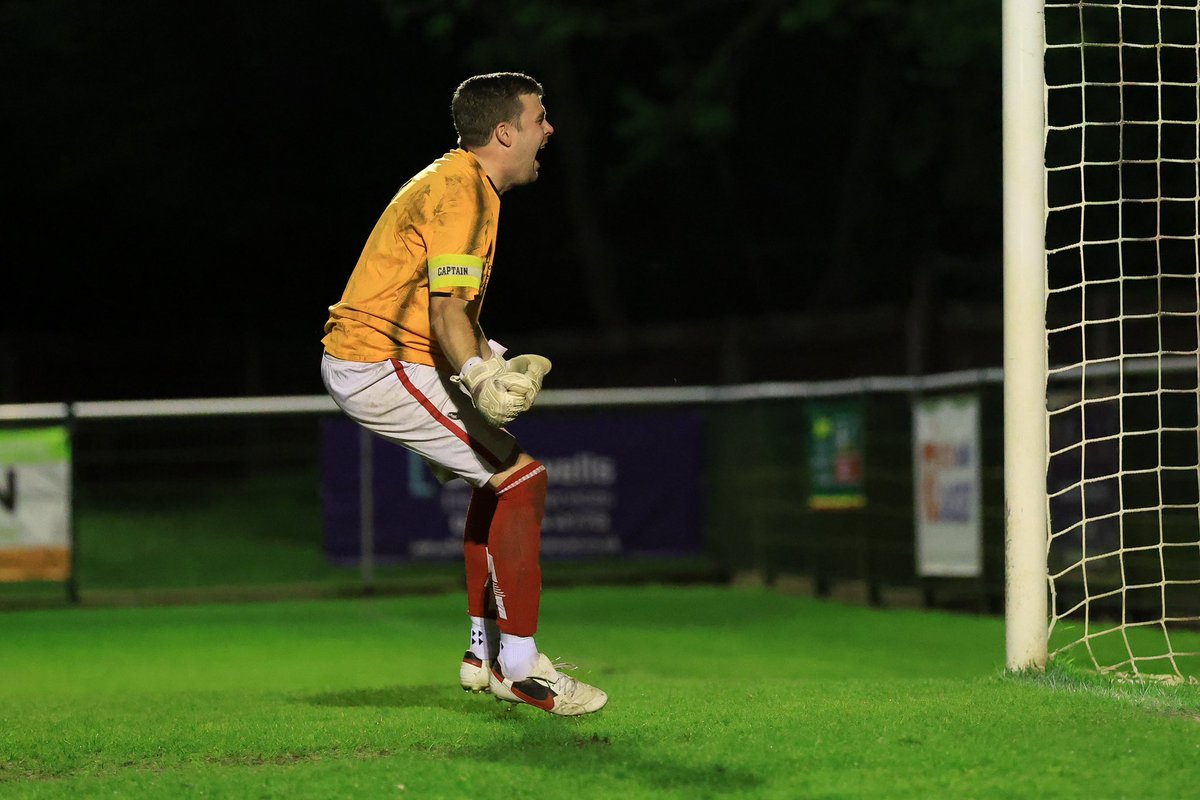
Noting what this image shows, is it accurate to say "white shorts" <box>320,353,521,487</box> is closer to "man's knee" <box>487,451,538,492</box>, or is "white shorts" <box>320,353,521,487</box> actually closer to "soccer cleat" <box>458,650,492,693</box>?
"man's knee" <box>487,451,538,492</box>

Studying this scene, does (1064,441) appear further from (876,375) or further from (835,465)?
(876,375)

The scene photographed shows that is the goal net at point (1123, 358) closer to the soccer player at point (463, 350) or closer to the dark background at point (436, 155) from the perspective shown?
the soccer player at point (463, 350)

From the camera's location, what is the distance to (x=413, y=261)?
603 centimetres

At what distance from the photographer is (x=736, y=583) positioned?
15578 mm

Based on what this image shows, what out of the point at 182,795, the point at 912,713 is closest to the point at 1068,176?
the point at 912,713

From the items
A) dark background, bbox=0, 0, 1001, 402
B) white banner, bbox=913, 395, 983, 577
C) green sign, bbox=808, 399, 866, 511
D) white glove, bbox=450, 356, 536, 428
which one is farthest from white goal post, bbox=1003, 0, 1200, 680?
dark background, bbox=0, 0, 1001, 402

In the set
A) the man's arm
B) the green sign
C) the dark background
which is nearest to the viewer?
the man's arm

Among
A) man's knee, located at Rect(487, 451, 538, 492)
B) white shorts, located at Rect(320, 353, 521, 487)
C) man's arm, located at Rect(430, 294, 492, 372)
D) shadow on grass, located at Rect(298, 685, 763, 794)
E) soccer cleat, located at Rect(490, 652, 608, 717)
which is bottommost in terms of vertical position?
shadow on grass, located at Rect(298, 685, 763, 794)

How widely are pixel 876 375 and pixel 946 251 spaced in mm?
14965

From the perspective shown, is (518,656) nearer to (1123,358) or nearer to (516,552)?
(516,552)

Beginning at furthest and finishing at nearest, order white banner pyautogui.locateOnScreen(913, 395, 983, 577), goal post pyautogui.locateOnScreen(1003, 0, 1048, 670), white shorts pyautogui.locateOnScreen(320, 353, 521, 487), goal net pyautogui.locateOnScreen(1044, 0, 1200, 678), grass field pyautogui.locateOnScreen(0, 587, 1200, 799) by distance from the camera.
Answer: white banner pyautogui.locateOnScreen(913, 395, 983, 577) → goal net pyautogui.locateOnScreen(1044, 0, 1200, 678) → goal post pyautogui.locateOnScreen(1003, 0, 1048, 670) → white shorts pyautogui.locateOnScreen(320, 353, 521, 487) → grass field pyautogui.locateOnScreen(0, 587, 1200, 799)

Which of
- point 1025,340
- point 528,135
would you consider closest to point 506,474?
point 528,135

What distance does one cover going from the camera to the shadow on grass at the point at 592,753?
4852mm

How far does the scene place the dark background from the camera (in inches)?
1217
